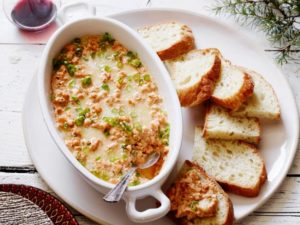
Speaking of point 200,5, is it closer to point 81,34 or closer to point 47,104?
point 81,34

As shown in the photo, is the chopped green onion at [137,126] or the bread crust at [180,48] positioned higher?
the bread crust at [180,48]

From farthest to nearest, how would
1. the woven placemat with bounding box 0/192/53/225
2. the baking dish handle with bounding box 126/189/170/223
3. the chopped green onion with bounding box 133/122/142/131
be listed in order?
1. the chopped green onion with bounding box 133/122/142/131
2. the woven placemat with bounding box 0/192/53/225
3. the baking dish handle with bounding box 126/189/170/223

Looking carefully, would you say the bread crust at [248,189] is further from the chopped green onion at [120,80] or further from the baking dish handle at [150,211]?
the chopped green onion at [120,80]

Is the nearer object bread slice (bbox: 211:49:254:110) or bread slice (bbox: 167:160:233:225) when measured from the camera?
bread slice (bbox: 167:160:233:225)

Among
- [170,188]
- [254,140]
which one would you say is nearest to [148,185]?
[170,188]

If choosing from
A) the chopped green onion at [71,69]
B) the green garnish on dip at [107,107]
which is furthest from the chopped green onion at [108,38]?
the chopped green onion at [71,69]

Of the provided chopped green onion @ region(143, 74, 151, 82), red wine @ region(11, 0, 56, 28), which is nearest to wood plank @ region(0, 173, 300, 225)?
chopped green onion @ region(143, 74, 151, 82)

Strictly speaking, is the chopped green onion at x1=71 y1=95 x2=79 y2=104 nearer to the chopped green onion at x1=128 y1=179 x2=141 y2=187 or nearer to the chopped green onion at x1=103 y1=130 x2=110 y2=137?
the chopped green onion at x1=103 y1=130 x2=110 y2=137
